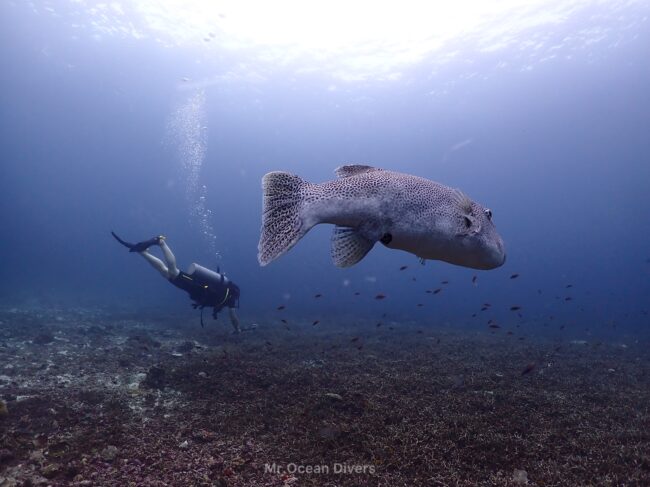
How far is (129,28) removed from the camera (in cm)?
4106

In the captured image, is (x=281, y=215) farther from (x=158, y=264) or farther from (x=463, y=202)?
(x=158, y=264)

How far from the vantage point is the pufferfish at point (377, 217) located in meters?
3.25

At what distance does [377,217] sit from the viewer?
10.8ft

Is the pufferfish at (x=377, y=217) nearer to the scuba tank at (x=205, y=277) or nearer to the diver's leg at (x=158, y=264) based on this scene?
the scuba tank at (x=205, y=277)

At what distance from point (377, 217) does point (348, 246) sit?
411mm

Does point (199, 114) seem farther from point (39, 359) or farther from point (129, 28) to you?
point (39, 359)

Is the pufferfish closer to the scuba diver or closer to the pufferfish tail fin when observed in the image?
the pufferfish tail fin

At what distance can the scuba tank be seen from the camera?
596 inches

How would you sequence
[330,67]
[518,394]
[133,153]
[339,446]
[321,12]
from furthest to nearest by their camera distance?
[133,153]
[330,67]
[321,12]
[518,394]
[339,446]

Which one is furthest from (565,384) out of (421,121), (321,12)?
(421,121)

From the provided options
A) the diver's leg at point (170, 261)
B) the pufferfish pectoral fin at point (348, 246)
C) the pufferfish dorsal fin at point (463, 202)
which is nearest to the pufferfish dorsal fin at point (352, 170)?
the pufferfish pectoral fin at point (348, 246)

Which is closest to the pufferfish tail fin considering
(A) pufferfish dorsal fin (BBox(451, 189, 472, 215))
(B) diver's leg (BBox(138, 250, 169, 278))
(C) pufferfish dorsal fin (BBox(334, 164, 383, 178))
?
(C) pufferfish dorsal fin (BBox(334, 164, 383, 178))

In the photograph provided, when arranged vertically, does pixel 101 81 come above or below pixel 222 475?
above

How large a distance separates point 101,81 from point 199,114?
813 inches
